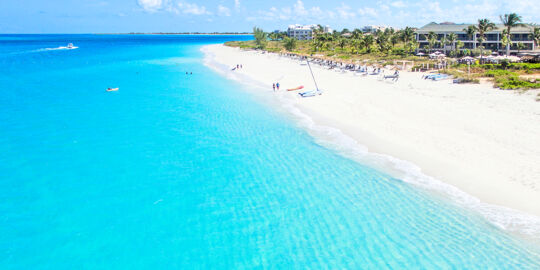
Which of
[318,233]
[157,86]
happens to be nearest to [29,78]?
[157,86]

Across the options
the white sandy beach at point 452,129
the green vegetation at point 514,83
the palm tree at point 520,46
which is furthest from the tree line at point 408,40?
the white sandy beach at point 452,129

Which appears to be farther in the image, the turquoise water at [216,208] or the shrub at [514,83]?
the shrub at [514,83]

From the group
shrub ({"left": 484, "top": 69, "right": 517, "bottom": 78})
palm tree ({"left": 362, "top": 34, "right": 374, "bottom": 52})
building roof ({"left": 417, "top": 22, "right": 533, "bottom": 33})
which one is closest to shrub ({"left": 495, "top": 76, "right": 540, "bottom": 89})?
shrub ({"left": 484, "top": 69, "right": 517, "bottom": 78})

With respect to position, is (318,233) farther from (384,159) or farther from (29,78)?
(29,78)

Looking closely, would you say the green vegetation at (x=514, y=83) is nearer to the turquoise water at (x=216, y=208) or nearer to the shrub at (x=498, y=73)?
the shrub at (x=498, y=73)

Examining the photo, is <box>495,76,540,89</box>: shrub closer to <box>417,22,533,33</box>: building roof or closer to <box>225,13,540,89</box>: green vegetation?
<box>225,13,540,89</box>: green vegetation

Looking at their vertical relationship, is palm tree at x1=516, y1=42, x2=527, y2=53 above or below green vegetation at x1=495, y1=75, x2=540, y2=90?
above
